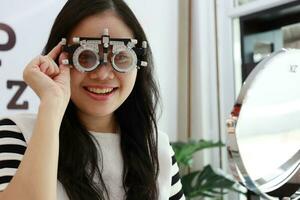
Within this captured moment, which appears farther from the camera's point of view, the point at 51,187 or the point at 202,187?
the point at 202,187

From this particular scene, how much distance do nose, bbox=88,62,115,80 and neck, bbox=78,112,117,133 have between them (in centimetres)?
17

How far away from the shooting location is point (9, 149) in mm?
805

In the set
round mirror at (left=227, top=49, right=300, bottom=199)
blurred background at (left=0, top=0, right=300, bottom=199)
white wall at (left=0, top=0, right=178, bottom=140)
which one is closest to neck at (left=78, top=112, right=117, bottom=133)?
round mirror at (left=227, top=49, right=300, bottom=199)

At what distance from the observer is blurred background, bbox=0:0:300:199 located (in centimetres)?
237

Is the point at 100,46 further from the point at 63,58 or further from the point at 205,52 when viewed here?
the point at 205,52

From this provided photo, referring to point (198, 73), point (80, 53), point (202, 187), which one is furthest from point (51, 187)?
point (198, 73)

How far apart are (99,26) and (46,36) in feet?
4.20

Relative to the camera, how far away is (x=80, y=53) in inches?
30.0

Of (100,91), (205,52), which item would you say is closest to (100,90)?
(100,91)

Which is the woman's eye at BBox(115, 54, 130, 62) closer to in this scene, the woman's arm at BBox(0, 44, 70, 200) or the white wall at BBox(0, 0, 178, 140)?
the woman's arm at BBox(0, 44, 70, 200)

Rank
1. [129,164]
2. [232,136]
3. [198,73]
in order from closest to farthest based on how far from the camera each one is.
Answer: [232,136] < [129,164] < [198,73]

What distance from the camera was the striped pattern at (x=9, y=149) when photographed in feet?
2.52

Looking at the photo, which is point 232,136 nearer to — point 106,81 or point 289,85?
point 289,85

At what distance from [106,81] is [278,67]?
0.39m
